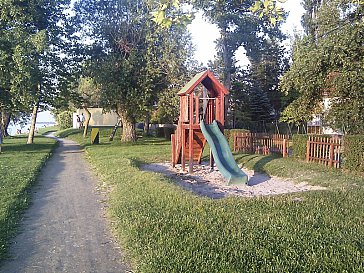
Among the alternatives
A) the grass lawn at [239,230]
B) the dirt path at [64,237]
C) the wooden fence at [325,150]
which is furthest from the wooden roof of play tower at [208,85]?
the dirt path at [64,237]

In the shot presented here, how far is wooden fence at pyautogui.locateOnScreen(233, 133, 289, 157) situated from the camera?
57.1ft

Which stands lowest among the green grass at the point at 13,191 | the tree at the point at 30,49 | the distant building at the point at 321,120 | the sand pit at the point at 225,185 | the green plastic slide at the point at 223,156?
the sand pit at the point at 225,185

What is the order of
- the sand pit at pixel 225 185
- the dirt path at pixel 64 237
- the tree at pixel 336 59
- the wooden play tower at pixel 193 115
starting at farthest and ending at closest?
1. the wooden play tower at pixel 193 115
2. the tree at pixel 336 59
3. the sand pit at pixel 225 185
4. the dirt path at pixel 64 237

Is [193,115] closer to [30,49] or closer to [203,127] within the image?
[203,127]

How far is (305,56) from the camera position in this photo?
1452cm

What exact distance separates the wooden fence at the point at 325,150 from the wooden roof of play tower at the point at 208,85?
3.97 metres

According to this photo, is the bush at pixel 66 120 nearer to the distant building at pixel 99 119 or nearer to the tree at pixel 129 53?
the distant building at pixel 99 119

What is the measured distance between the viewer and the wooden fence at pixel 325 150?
13012 millimetres

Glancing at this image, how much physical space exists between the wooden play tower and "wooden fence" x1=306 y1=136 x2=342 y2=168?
370cm

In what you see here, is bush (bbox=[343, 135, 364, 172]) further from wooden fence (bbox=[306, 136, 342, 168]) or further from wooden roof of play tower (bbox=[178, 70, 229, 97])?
wooden roof of play tower (bbox=[178, 70, 229, 97])

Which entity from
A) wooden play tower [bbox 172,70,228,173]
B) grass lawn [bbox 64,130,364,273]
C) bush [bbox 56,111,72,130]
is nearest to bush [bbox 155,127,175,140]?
wooden play tower [bbox 172,70,228,173]

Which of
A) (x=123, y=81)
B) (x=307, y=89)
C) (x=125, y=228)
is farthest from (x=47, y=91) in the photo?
(x=125, y=228)

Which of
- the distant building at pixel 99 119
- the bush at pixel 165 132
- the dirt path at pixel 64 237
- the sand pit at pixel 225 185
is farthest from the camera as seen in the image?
the distant building at pixel 99 119

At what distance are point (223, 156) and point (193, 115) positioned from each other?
9.74 feet
